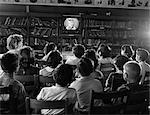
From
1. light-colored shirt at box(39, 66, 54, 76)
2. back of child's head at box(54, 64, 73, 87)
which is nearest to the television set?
light-colored shirt at box(39, 66, 54, 76)

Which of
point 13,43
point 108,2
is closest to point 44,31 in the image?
point 108,2

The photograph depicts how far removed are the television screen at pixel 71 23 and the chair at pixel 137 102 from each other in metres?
4.85

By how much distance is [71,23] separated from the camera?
7.14 meters

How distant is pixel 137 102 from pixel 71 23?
490 cm

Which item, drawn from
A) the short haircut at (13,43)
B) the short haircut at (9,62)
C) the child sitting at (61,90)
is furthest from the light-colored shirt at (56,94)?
the short haircut at (13,43)

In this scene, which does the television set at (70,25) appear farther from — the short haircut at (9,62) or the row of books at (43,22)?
the short haircut at (9,62)

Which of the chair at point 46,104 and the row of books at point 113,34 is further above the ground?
the row of books at point 113,34

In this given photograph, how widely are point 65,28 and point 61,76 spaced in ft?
16.0

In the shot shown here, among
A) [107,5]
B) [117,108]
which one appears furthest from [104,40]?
[117,108]

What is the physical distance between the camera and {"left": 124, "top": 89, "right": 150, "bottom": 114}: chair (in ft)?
7.83

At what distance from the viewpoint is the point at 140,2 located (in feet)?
26.1

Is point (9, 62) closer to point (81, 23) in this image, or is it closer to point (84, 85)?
point (84, 85)

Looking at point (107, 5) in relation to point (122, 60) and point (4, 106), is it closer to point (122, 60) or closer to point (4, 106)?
point (122, 60)

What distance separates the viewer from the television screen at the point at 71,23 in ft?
23.4
